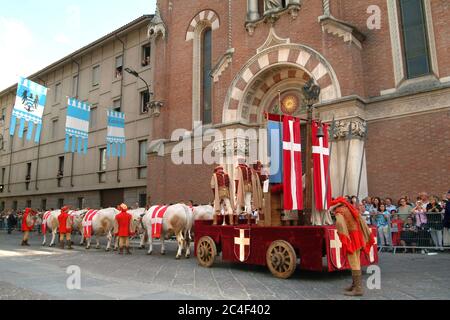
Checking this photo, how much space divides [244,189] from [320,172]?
2.39 m

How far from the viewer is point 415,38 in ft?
45.1

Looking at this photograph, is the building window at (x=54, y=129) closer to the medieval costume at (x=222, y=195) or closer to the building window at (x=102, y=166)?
the building window at (x=102, y=166)

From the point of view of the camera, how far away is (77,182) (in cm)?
2997

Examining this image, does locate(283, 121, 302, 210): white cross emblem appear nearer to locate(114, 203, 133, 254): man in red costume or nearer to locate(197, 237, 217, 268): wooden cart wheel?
locate(197, 237, 217, 268): wooden cart wheel

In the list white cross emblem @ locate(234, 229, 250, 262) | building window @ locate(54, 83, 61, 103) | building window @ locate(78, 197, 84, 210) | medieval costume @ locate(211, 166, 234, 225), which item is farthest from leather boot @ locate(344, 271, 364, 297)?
building window @ locate(54, 83, 61, 103)

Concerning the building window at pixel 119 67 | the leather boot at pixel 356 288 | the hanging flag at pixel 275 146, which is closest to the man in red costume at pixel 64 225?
the hanging flag at pixel 275 146

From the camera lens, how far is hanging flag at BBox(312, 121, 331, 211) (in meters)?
8.13

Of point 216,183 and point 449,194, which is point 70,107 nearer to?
point 216,183

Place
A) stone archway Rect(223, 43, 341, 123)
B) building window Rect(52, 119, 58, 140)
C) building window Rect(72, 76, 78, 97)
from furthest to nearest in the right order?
building window Rect(52, 119, 58, 140) → building window Rect(72, 76, 78, 97) → stone archway Rect(223, 43, 341, 123)

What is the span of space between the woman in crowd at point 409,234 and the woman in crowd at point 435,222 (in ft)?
1.55

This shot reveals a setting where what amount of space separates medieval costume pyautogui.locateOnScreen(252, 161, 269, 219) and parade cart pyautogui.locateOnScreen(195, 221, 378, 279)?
2.92 ft

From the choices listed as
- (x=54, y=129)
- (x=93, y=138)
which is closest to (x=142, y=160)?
(x=93, y=138)

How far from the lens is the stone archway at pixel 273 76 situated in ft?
47.6

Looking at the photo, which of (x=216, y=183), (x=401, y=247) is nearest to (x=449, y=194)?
(x=401, y=247)
